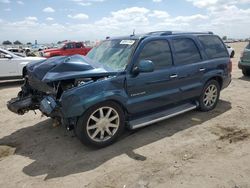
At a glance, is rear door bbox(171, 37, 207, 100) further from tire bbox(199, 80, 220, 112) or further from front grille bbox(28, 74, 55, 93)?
front grille bbox(28, 74, 55, 93)

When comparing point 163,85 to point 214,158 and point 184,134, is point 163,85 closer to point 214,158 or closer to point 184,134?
point 184,134

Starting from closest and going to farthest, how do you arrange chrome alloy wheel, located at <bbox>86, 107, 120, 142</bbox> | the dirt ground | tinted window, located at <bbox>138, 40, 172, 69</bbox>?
the dirt ground < chrome alloy wheel, located at <bbox>86, 107, 120, 142</bbox> < tinted window, located at <bbox>138, 40, 172, 69</bbox>

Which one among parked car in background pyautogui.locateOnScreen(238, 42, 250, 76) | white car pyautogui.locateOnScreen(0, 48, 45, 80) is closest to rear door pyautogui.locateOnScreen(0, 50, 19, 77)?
white car pyautogui.locateOnScreen(0, 48, 45, 80)

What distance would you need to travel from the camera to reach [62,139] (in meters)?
4.93

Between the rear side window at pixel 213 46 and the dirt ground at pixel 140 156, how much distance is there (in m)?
1.40

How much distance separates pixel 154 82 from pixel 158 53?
56 centimetres

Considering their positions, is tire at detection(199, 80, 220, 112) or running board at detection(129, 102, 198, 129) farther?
tire at detection(199, 80, 220, 112)

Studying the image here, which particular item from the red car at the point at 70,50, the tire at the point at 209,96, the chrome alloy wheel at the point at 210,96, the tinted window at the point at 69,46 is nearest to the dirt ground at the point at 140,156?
the tire at the point at 209,96

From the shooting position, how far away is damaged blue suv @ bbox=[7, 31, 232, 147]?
13.8ft

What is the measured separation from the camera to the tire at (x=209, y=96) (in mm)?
6065

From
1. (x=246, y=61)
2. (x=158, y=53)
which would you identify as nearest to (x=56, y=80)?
(x=158, y=53)

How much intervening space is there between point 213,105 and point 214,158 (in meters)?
2.53

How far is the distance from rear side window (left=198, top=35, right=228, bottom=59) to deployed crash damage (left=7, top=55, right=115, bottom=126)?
2628mm

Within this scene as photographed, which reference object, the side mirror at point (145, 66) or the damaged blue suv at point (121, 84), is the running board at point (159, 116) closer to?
the damaged blue suv at point (121, 84)
